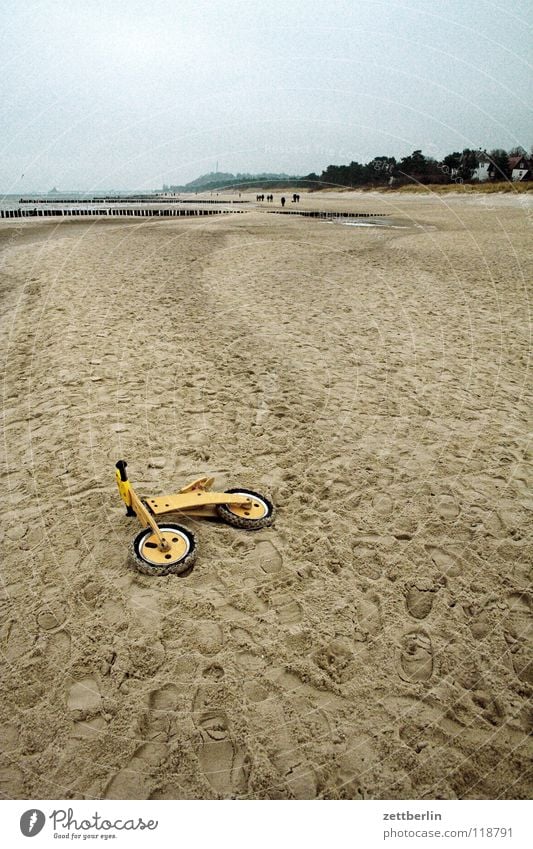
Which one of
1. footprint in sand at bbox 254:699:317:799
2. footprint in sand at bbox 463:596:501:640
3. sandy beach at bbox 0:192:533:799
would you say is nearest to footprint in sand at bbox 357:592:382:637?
sandy beach at bbox 0:192:533:799

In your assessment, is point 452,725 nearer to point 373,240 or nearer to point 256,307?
point 256,307

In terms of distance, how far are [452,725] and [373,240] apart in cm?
2101

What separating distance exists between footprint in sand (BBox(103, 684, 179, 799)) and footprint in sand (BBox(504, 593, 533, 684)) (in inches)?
91.0

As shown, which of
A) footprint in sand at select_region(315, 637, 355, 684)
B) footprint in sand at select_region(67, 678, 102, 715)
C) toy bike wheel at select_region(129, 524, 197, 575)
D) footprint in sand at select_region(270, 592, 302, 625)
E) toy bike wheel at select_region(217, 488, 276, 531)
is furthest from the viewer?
toy bike wheel at select_region(217, 488, 276, 531)

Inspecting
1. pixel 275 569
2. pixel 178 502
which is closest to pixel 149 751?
pixel 275 569

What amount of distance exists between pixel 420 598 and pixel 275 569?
46.2 inches

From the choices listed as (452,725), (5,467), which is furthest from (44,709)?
(5,467)

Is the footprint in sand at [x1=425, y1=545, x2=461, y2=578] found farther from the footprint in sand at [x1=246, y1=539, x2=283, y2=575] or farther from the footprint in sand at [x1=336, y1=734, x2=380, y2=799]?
the footprint in sand at [x1=336, y1=734, x2=380, y2=799]

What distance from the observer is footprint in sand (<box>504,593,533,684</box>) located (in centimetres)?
312

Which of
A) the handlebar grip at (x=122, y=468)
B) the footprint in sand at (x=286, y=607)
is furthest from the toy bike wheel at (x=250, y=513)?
the handlebar grip at (x=122, y=468)

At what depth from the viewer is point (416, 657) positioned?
3.15 metres

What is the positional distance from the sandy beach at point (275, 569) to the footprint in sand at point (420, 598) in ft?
0.05

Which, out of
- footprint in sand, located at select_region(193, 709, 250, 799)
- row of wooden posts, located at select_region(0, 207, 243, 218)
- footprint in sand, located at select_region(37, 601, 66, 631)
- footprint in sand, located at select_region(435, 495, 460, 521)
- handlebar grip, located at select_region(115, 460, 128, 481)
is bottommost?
footprint in sand, located at select_region(193, 709, 250, 799)

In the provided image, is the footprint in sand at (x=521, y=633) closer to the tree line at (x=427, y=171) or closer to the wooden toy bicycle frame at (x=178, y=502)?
the wooden toy bicycle frame at (x=178, y=502)
